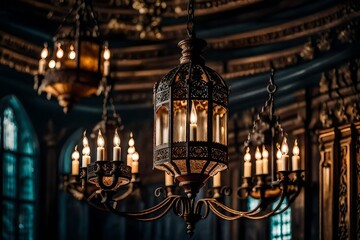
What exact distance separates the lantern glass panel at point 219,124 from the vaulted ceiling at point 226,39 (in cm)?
481

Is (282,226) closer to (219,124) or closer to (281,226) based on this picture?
(281,226)

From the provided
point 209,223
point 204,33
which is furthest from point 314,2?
point 209,223

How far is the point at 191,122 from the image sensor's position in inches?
403

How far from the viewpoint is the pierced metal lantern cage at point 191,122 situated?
10.3 metres

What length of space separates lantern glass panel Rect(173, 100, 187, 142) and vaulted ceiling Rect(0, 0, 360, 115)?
5.07 meters

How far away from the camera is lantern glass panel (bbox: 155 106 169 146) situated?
10.6m

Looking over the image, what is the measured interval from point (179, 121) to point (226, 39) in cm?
667

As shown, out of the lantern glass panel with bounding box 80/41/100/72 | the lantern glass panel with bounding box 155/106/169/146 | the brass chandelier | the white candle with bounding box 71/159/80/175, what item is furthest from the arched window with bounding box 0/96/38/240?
the lantern glass panel with bounding box 155/106/169/146

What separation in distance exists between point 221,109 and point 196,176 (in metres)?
0.73

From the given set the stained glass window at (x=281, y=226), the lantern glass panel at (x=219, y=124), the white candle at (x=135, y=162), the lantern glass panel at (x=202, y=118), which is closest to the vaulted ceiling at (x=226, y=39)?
the stained glass window at (x=281, y=226)

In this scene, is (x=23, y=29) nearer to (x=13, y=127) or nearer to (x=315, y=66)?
(x=13, y=127)

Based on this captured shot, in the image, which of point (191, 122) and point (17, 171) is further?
point (17, 171)

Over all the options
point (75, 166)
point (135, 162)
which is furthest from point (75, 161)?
point (135, 162)

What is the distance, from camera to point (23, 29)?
17188 mm
